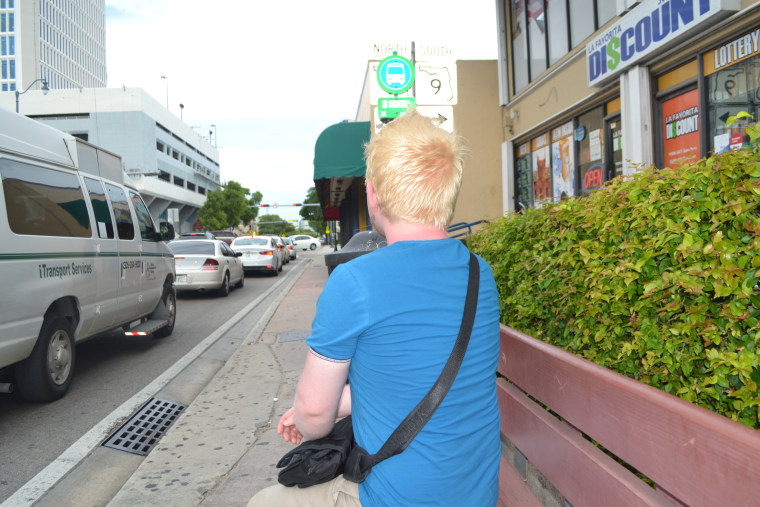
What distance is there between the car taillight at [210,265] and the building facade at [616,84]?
7255 mm

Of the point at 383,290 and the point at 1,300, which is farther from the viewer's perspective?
the point at 1,300

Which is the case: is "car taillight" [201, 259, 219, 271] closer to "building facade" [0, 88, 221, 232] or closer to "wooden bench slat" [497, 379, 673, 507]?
"wooden bench slat" [497, 379, 673, 507]

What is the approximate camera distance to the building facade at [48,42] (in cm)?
8031

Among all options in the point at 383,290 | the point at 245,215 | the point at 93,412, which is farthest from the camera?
the point at 245,215

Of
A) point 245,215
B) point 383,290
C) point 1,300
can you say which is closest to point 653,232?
point 383,290

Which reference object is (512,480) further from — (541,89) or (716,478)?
(541,89)

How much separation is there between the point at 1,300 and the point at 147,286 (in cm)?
306

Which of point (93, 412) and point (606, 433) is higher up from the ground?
point (606, 433)

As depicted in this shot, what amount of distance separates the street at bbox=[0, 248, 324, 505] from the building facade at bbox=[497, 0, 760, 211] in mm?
4467

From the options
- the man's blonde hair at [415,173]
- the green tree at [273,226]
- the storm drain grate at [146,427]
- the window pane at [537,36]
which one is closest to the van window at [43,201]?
the storm drain grate at [146,427]

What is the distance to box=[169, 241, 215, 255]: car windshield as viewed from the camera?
44.8ft

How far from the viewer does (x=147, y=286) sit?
7.07m

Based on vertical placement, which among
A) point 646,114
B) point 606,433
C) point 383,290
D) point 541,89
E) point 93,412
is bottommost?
point 93,412

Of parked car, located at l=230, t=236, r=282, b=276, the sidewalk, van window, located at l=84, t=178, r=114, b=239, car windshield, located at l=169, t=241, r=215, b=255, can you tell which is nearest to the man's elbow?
the sidewalk
